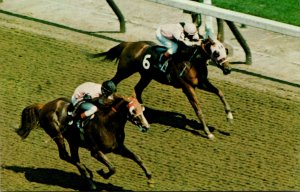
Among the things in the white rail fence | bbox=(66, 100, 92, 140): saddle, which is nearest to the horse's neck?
bbox=(66, 100, 92, 140): saddle

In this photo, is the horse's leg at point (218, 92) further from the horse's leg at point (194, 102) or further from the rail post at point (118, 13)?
the rail post at point (118, 13)

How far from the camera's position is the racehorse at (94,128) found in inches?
408

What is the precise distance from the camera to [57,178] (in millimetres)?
11320

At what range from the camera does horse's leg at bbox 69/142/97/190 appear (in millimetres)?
11039

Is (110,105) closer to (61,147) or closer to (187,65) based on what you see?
(61,147)

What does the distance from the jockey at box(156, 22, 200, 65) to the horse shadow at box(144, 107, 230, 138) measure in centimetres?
96

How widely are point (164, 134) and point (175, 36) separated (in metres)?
1.42

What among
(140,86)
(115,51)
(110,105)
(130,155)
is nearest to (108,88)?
(110,105)

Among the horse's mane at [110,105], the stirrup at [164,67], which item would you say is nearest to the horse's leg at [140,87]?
the stirrup at [164,67]

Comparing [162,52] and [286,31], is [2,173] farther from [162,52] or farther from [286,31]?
[286,31]

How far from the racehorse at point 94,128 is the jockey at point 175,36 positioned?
194 cm

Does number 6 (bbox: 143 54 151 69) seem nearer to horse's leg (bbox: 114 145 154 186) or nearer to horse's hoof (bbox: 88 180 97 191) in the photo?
horse's leg (bbox: 114 145 154 186)

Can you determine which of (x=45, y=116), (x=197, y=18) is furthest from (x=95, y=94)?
(x=197, y=18)

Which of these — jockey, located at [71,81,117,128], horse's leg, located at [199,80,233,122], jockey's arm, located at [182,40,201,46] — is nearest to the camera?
jockey, located at [71,81,117,128]
